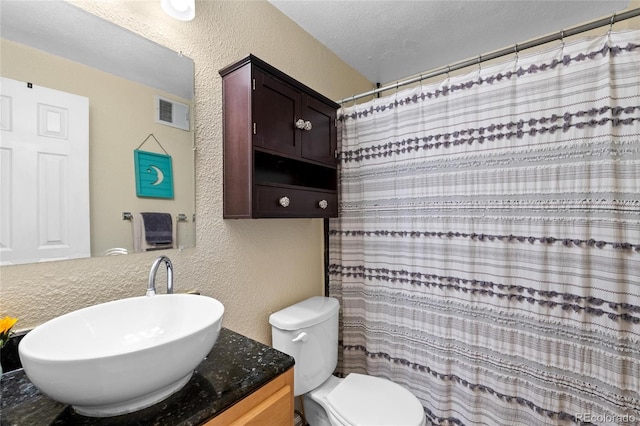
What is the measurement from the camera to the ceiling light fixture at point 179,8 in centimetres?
104

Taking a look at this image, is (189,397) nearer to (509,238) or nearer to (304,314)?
(304,314)

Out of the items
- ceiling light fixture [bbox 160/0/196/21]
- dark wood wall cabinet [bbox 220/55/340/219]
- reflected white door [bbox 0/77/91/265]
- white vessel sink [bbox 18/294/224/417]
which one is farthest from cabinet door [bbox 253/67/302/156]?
white vessel sink [bbox 18/294/224/417]

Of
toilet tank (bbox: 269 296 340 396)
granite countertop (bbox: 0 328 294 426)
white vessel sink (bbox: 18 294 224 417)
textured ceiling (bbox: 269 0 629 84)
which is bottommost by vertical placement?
toilet tank (bbox: 269 296 340 396)

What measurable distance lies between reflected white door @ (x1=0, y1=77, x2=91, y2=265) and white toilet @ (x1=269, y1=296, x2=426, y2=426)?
91cm

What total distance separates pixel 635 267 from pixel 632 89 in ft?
2.19

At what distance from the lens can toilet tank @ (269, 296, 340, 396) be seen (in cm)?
138

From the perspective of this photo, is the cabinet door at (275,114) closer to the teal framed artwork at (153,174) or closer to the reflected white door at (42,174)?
the teal framed artwork at (153,174)

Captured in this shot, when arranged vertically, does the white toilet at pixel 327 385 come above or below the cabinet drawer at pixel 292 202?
below

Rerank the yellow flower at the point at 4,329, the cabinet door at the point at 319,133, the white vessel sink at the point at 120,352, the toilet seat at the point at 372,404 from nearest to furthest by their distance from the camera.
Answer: the white vessel sink at the point at 120,352 → the yellow flower at the point at 4,329 → the toilet seat at the point at 372,404 → the cabinet door at the point at 319,133

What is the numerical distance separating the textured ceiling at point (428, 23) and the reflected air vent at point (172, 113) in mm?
899

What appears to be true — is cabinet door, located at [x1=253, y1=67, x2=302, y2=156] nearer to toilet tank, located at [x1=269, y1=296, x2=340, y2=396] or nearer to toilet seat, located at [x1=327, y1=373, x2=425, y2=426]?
toilet tank, located at [x1=269, y1=296, x2=340, y2=396]

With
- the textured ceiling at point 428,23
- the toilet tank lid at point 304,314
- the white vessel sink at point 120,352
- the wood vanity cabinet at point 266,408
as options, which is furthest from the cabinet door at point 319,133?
the wood vanity cabinet at point 266,408

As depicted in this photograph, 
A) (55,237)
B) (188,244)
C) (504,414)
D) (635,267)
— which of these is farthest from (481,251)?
(55,237)

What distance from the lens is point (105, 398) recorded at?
21.6 inches
